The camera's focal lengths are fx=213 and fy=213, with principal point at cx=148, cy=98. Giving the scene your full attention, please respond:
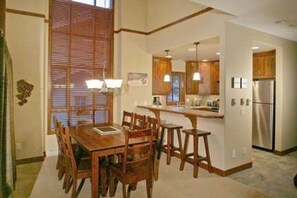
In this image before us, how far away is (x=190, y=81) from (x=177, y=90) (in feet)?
1.85

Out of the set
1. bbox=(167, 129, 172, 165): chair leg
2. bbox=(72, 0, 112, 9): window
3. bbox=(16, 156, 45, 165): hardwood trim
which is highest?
bbox=(72, 0, 112, 9): window

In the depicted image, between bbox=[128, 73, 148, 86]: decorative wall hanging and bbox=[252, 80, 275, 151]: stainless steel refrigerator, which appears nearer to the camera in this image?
bbox=[252, 80, 275, 151]: stainless steel refrigerator

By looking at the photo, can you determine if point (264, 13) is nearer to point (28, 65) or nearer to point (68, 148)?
point (68, 148)

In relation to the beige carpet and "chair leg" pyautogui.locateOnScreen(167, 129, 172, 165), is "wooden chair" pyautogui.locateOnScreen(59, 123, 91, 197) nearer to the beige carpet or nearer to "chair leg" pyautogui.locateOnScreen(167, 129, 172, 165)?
the beige carpet

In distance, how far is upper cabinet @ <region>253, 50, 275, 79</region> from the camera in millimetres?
5172

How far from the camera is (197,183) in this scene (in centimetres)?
339

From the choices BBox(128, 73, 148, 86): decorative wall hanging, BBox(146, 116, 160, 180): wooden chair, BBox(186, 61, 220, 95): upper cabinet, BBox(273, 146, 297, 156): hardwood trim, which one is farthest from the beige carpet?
BBox(186, 61, 220, 95): upper cabinet

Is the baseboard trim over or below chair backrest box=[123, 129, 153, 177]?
below

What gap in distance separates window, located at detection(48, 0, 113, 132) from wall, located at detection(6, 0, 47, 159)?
19.5 inches

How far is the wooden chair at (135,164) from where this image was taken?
2545 millimetres

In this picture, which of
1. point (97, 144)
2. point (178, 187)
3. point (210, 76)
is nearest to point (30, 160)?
point (97, 144)

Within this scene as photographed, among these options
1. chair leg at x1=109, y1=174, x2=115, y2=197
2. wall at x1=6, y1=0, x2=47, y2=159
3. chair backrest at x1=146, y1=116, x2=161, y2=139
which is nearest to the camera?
chair leg at x1=109, y1=174, x2=115, y2=197

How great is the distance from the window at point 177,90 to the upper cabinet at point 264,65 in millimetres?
2430

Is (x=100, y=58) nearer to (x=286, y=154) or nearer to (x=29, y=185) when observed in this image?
(x=29, y=185)
